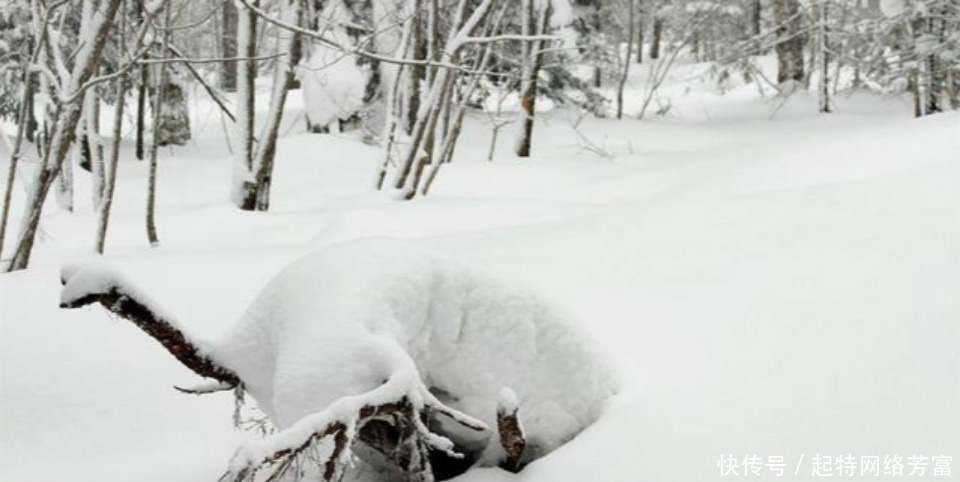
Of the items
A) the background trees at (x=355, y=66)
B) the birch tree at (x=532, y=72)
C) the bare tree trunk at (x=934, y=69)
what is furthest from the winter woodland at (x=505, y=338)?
the bare tree trunk at (x=934, y=69)

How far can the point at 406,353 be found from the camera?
271 centimetres

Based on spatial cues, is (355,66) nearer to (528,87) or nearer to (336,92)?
(336,92)

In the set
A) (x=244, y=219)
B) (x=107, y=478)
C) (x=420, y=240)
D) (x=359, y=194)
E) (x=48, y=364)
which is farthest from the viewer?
(x=359, y=194)

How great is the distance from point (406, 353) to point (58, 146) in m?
4.15

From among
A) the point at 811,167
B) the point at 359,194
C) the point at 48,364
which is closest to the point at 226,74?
the point at 359,194

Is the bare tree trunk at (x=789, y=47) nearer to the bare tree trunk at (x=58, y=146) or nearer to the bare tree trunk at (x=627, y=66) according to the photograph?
the bare tree trunk at (x=627, y=66)

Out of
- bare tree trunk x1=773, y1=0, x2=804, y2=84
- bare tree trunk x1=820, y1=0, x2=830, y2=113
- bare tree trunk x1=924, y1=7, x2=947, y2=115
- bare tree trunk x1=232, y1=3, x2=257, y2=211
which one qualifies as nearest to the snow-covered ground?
bare tree trunk x1=232, y1=3, x2=257, y2=211

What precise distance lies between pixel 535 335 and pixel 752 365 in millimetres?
751

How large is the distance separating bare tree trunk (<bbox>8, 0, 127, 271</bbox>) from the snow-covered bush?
337 cm

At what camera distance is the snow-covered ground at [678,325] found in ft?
8.89

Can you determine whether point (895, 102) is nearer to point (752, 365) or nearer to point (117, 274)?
point (752, 365)

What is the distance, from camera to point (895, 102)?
19.9 metres

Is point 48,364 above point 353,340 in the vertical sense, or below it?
below

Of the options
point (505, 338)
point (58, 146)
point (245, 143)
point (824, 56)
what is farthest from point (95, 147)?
point (824, 56)
